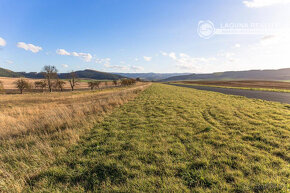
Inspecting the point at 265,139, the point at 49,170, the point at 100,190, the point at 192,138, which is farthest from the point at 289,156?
the point at 49,170

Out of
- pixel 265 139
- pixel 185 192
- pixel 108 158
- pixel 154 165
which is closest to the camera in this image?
pixel 185 192

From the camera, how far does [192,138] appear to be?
5.10 meters

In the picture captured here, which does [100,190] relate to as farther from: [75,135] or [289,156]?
[289,156]

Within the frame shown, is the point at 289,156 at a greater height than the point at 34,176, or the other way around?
the point at 289,156

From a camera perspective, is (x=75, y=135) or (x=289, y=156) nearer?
(x=289, y=156)

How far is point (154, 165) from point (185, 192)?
1122 mm

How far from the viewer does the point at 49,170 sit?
135 inches

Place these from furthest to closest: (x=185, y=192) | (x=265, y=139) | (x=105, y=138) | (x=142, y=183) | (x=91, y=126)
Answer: (x=91, y=126) → (x=105, y=138) → (x=265, y=139) → (x=142, y=183) → (x=185, y=192)

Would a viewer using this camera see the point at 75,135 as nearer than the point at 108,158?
No

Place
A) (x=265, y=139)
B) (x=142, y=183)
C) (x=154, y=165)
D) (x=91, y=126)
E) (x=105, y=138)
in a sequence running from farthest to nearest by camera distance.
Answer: (x=91, y=126)
(x=105, y=138)
(x=265, y=139)
(x=154, y=165)
(x=142, y=183)

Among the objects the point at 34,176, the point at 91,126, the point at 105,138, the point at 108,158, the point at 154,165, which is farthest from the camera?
the point at 91,126

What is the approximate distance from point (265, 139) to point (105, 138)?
7.26 metres

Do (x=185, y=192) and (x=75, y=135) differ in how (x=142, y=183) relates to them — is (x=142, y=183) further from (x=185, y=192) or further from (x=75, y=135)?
(x=75, y=135)

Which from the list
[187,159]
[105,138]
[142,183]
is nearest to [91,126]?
[105,138]
